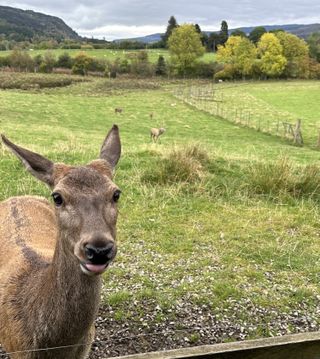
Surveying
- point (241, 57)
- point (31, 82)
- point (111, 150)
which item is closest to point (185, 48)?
point (241, 57)

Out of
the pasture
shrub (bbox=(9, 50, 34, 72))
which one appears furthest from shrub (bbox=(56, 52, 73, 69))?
the pasture

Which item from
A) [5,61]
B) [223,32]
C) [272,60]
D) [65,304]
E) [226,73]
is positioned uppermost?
[223,32]

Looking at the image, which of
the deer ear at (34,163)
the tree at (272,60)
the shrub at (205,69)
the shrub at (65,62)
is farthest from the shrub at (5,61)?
the deer ear at (34,163)

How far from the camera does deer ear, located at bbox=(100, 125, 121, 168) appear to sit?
4434mm

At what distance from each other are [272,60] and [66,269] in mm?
87239

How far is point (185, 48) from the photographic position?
90.8m

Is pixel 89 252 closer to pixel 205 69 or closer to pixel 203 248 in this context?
pixel 203 248

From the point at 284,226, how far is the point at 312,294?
8.30 ft

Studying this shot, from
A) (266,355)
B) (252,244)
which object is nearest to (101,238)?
(266,355)

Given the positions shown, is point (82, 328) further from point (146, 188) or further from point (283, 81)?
point (283, 81)

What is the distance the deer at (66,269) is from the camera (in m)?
3.41

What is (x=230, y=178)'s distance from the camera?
11.4 m

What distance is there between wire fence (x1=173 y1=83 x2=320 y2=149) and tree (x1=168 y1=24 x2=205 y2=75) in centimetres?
1753

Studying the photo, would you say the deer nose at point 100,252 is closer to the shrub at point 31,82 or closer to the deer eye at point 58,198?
the deer eye at point 58,198
